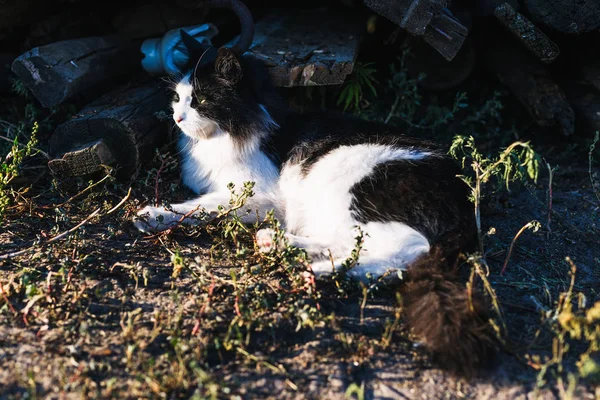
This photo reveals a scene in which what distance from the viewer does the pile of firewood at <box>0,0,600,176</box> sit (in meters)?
3.85

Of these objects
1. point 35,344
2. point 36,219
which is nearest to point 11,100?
point 36,219

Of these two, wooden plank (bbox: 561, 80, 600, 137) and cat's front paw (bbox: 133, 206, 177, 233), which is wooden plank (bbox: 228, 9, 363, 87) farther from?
wooden plank (bbox: 561, 80, 600, 137)

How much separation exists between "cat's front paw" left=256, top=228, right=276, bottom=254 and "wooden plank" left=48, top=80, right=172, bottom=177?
1157 mm

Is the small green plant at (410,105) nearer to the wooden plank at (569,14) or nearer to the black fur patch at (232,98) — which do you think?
the wooden plank at (569,14)

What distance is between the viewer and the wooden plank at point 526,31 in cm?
392

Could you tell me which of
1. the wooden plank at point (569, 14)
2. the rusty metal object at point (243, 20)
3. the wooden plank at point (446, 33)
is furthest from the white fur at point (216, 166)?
the wooden plank at point (569, 14)

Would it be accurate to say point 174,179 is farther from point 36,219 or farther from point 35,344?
point 35,344

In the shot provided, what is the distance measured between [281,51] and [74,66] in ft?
4.86

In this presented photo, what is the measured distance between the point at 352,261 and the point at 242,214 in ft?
3.08

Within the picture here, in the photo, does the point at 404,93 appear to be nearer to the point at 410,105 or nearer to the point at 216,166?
the point at 410,105

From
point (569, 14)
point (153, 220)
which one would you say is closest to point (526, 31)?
point (569, 14)

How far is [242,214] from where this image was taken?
3.60m

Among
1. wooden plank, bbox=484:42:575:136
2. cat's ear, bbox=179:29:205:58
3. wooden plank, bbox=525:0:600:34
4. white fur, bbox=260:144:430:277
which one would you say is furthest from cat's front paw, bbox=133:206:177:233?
wooden plank, bbox=484:42:575:136

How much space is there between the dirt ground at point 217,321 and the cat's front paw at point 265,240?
2.7 inches
